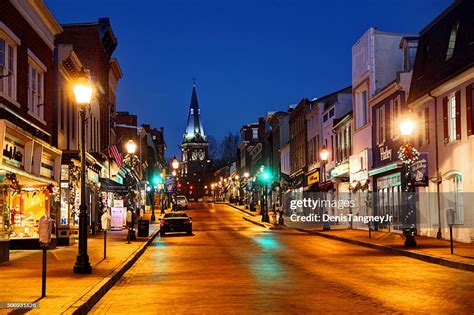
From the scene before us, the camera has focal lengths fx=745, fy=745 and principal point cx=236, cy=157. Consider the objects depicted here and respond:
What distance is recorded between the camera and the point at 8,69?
22812mm

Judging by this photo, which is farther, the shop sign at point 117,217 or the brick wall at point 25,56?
the shop sign at point 117,217

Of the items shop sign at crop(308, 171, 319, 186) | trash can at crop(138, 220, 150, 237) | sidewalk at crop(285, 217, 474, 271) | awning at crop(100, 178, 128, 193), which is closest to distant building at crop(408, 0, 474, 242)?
→ sidewalk at crop(285, 217, 474, 271)

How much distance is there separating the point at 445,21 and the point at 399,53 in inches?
447

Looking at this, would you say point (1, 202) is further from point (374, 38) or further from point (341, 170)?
point (341, 170)

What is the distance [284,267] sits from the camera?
21.0 metres

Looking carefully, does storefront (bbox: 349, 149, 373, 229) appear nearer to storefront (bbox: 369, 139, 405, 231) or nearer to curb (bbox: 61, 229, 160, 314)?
storefront (bbox: 369, 139, 405, 231)

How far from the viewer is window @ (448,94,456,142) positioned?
99.5 ft

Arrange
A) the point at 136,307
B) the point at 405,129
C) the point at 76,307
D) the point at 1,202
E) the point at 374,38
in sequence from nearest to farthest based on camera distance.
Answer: the point at 76,307, the point at 136,307, the point at 1,202, the point at 405,129, the point at 374,38

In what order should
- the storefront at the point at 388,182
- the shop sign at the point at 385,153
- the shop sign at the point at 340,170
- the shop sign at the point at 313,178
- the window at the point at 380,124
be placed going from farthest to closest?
the shop sign at the point at 313,178
the shop sign at the point at 340,170
the window at the point at 380,124
the shop sign at the point at 385,153
the storefront at the point at 388,182

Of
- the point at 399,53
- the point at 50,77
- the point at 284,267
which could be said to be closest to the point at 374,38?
the point at 399,53

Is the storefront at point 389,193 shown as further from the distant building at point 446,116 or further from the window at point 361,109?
the window at point 361,109

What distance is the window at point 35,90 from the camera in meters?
26.6

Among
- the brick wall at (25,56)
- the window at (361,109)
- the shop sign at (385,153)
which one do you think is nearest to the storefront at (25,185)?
the brick wall at (25,56)

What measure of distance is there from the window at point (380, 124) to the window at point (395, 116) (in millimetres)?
1567
